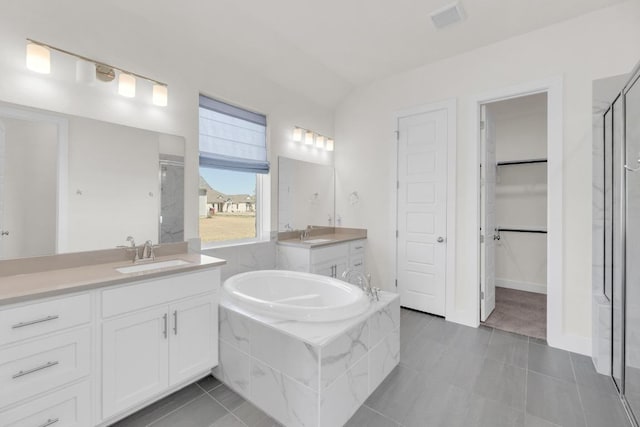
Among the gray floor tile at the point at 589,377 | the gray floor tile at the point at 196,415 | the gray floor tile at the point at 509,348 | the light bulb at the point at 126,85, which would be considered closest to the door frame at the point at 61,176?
the light bulb at the point at 126,85

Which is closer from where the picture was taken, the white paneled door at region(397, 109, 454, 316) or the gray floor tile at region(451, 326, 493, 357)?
the gray floor tile at region(451, 326, 493, 357)

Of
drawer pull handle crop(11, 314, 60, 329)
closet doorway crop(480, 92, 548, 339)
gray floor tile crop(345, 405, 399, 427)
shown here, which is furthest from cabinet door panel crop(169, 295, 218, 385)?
closet doorway crop(480, 92, 548, 339)

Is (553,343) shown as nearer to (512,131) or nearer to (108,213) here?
(512,131)

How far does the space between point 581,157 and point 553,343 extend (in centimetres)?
166

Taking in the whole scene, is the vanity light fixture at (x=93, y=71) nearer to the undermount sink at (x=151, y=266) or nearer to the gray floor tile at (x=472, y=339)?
the undermount sink at (x=151, y=266)

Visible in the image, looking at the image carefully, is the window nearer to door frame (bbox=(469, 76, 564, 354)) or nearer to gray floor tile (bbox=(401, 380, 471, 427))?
gray floor tile (bbox=(401, 380, 471, 427))

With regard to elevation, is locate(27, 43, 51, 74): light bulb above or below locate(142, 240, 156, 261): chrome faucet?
above

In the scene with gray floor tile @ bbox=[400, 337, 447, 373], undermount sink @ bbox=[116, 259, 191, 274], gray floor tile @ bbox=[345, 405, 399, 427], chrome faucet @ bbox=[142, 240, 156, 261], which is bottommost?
gray floor tile @ bbox=[345, 405, 399, 427]

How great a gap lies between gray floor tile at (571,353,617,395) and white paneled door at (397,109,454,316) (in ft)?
3.79

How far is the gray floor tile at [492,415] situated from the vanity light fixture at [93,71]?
10.1 feet

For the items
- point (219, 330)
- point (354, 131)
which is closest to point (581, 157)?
point (354, 131)

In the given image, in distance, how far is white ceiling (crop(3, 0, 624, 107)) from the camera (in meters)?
2.15

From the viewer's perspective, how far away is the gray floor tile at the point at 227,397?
1842 millimetres

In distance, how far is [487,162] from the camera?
315 cm
